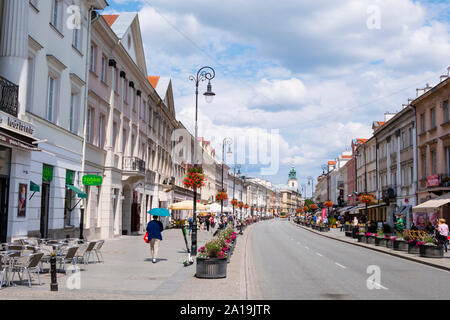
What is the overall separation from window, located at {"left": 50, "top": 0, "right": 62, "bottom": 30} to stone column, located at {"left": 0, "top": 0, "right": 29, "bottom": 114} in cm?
363

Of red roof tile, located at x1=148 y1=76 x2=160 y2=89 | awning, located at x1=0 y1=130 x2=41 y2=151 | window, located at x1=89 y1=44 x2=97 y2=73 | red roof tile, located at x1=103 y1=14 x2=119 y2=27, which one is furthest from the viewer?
red roof tile, located at x1=148 y1=76 x2=160 y2=89

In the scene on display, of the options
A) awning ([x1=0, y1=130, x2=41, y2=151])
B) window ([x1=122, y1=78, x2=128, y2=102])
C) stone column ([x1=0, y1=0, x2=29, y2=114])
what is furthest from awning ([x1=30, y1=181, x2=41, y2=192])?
window ([x1=122, y1=78, x2=128, y2=102])

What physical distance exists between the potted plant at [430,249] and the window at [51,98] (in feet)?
54.8

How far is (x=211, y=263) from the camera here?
502 inches

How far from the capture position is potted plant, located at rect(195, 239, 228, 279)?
12.8 m

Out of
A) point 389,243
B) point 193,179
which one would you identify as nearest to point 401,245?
point 389,243

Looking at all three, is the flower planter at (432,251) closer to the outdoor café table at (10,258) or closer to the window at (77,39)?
the outdoor café table at (10,258)

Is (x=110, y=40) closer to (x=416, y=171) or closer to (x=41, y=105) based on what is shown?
(x=41, y=105)

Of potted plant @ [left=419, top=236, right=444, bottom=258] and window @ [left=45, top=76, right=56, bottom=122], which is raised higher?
window @ [left=45, top=76, right=56, bottom=122]

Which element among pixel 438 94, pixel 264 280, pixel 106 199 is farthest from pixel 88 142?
pixel 438 94

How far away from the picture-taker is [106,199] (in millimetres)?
28781

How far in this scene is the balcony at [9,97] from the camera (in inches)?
592

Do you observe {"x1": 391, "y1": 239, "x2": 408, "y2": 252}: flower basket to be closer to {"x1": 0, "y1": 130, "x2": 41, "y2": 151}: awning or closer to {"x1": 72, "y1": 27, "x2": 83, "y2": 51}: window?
{"x1": 0, "y1": 130, "x2": 41, "y2": 151}: awning

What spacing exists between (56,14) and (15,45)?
196 inches
